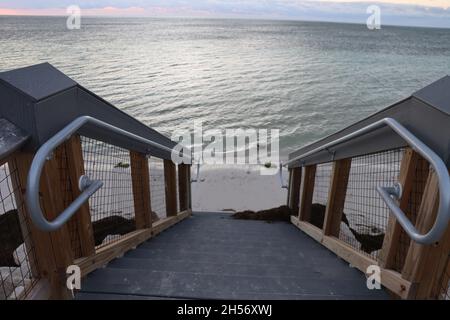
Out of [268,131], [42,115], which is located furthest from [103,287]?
[268,131]

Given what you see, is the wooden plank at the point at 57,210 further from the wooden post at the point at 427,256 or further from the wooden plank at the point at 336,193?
the wooden plank at the point at 336,193

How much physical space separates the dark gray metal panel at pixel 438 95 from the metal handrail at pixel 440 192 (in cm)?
17

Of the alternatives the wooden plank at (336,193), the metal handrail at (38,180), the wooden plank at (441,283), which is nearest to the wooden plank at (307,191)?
the wooden plank at (336,193)

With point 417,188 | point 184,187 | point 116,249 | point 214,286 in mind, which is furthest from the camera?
point 184,187

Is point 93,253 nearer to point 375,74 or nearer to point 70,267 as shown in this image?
point 70,267

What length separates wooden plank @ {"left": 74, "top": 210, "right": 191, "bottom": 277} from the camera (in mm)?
2152

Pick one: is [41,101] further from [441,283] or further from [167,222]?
[167,222]

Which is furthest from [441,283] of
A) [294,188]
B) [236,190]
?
[236,190]

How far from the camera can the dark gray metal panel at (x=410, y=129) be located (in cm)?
160

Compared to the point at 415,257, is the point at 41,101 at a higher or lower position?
higher

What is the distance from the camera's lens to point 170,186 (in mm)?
4984

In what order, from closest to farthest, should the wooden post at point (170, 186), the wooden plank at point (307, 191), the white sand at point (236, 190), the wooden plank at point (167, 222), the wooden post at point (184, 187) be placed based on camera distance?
the wooden plank at point (167, 222)
the wooden plank at point (307, 191)
the wooden post at point (170, 186)
the wooden post at point (184, 187)
the white sand at point (236, 190)

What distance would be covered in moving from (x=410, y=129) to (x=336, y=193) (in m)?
1.51
